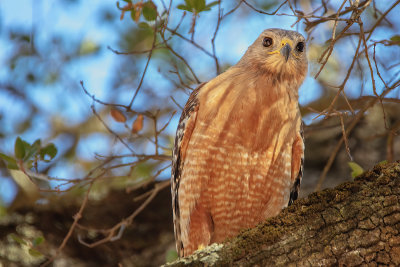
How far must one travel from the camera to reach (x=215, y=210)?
15.0 ft

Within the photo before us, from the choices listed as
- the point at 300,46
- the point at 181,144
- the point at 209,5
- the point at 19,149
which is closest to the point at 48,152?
the point at 19,149

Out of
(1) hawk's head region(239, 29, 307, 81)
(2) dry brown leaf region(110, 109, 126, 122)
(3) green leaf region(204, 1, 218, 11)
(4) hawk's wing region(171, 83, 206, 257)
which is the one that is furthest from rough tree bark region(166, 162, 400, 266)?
(2) dry brown leaf region(110, 109, 126, 122)

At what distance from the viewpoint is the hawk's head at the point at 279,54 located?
4.93 meters

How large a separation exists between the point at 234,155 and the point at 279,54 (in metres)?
1.40

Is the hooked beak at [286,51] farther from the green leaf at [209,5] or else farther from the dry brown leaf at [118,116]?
the dry brown leaf at [118,116]

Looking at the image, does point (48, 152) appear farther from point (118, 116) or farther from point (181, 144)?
point (181, 144)

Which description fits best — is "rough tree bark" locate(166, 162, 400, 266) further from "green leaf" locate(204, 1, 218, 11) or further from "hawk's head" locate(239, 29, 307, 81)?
"green leaf" locate(204, 1, 218, 11)

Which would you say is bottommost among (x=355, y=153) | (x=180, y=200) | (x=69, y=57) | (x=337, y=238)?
(x=337, y=238)

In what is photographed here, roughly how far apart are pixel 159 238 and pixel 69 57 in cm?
401

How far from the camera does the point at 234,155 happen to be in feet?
14.3

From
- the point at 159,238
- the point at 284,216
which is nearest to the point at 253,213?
the point at 284,216

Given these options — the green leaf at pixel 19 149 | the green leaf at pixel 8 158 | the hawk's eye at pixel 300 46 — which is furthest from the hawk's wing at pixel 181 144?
the green leaf at pixel 8 158

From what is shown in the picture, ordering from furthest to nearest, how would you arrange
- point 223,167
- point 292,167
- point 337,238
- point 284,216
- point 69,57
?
point 69,57 → point 292,167 → point 223,167 → point 284,216 → point 337,238

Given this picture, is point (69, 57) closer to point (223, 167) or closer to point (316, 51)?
point (316, 51)
